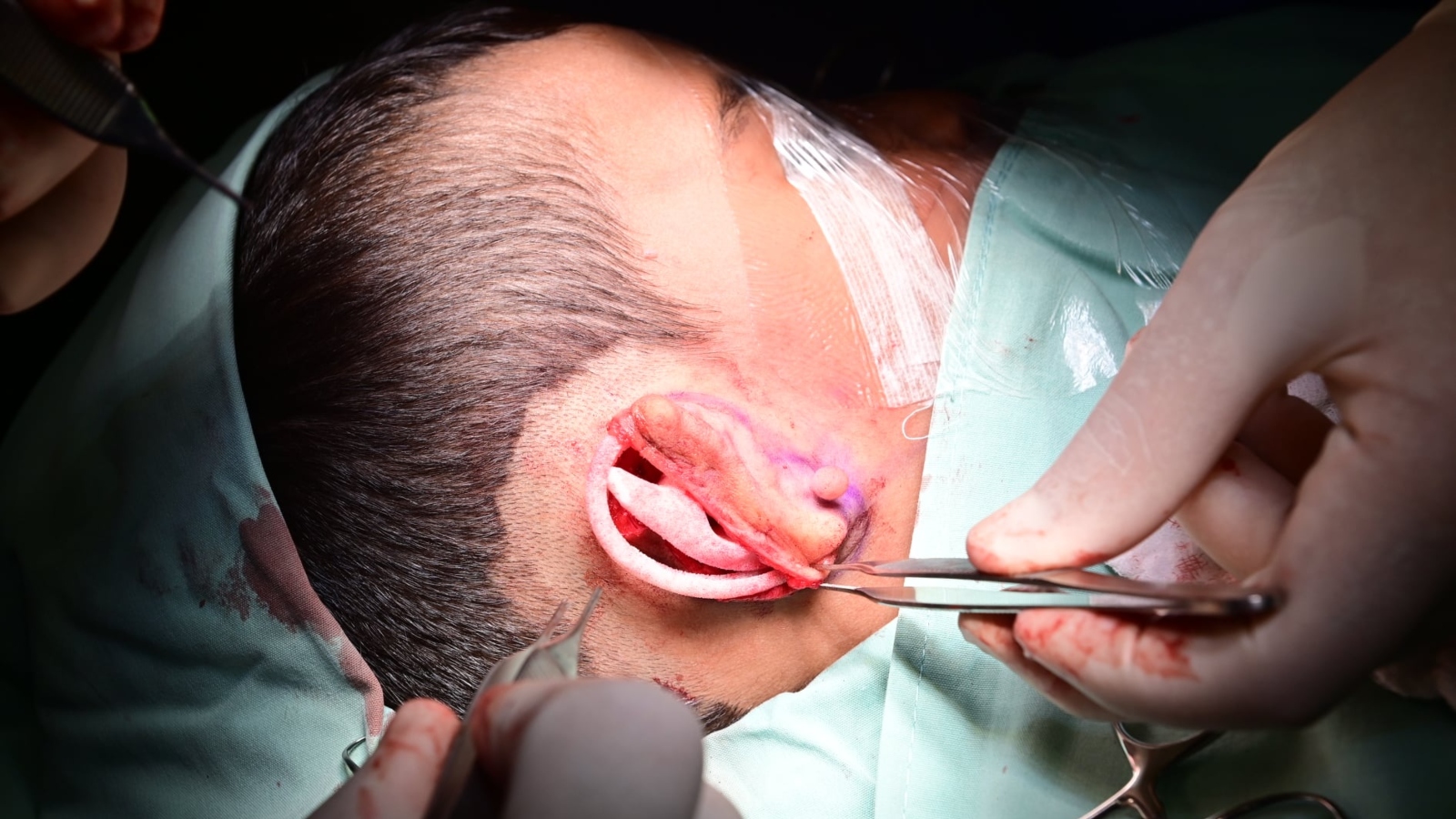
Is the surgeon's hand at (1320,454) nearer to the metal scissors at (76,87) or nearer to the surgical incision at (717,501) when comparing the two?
the surgical incision at (717,501)

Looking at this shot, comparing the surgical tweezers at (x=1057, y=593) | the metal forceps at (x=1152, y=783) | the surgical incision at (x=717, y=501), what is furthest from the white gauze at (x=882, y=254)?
the metal forceps at (x=1152, y=783)

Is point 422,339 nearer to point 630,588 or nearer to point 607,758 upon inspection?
point 630,588

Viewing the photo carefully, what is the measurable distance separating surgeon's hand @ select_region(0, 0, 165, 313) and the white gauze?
2.62 ft

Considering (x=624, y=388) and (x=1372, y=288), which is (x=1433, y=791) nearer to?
(x=1372, y=288)

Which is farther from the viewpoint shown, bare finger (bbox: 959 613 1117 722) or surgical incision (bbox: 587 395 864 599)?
surgical incision (bbox: 587 395 864 599)

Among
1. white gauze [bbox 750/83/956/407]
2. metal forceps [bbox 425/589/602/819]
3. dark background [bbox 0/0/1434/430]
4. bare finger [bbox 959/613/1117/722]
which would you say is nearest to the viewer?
metal forceps [bbox 425/589/602/819]

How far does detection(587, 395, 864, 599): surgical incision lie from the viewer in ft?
3.68

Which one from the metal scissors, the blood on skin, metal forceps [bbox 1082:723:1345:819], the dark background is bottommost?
metal forceps [bbox 1082:723:1345:819]

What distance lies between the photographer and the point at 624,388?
1178 mm

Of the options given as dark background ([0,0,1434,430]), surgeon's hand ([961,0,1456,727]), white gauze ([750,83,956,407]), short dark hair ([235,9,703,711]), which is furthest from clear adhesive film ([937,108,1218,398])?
dark background ([0,0,1434,430])

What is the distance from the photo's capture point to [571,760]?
2.59 feet

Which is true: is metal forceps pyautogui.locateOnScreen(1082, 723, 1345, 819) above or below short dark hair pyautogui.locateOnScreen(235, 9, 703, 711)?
below

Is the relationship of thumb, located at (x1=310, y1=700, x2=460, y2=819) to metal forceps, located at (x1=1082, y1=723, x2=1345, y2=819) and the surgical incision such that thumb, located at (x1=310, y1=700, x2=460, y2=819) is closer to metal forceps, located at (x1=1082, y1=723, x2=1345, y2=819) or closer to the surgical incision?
the surgical incision

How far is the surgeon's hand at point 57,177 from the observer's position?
2.80ft
